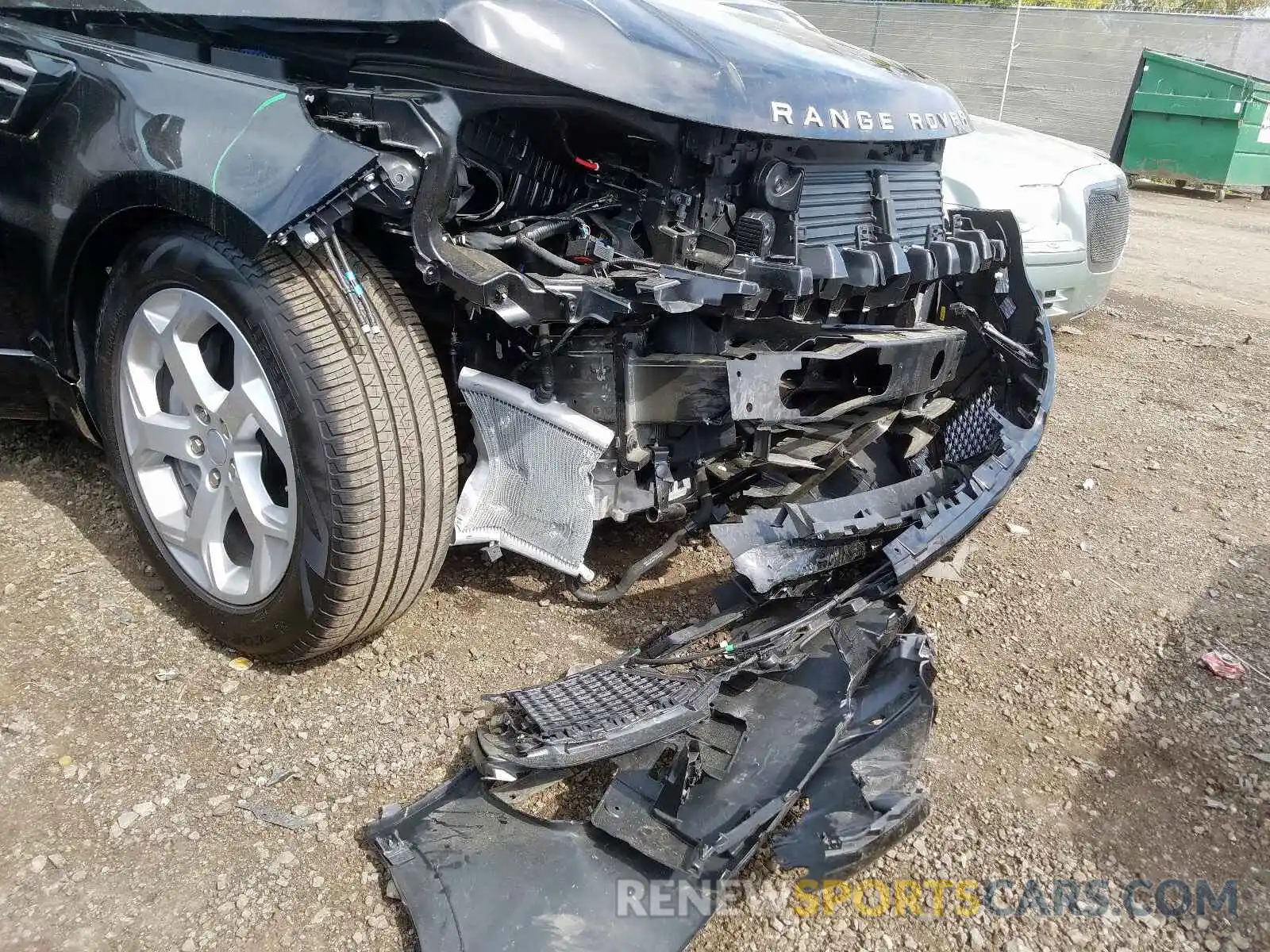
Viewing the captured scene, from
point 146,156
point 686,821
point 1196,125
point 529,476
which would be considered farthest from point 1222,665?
point 1196,125

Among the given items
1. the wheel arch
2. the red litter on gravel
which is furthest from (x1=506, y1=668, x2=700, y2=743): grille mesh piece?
the red litter on gravel

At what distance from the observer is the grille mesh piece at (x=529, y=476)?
7.38 feet

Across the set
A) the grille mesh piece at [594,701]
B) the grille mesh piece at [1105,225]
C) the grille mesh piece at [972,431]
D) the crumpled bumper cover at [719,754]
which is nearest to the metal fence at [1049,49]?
the grille mesh piece at [1105,225]

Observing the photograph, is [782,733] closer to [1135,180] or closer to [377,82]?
[377,82]

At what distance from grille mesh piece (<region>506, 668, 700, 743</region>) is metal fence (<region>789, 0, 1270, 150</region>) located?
53.3 feet

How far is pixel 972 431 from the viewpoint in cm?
295

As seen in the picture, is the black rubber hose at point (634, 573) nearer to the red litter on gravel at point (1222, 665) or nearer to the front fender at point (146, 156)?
the front fender at point (146, 156)

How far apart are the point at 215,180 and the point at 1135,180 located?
53.9 ft

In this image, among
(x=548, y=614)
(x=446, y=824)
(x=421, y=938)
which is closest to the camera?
(x=421, y=938)

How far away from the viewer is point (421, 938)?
164 centimetres

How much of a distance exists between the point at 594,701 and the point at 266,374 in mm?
1084

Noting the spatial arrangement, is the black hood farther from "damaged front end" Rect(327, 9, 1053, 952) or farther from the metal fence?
the metal fence

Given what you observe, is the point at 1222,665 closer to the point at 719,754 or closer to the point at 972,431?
the point at 972,431

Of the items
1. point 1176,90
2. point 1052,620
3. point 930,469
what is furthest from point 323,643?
point 1176,90
